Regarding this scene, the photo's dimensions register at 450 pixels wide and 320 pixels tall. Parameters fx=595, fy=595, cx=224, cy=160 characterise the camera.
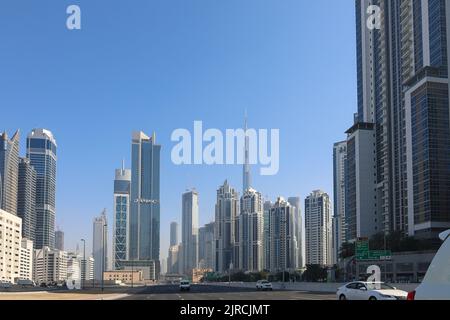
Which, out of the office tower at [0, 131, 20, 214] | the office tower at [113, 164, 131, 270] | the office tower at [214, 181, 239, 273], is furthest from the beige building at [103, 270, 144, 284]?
the office tower at [0, 131, 20, 214]

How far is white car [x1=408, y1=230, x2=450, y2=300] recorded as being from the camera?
482cm

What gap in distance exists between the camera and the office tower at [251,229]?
18088cm

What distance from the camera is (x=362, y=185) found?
169000 mm

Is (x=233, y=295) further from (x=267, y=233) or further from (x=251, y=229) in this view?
(x=267, y=233)

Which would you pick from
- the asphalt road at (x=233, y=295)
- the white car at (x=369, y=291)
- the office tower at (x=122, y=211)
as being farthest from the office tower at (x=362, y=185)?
the white car at (x=369, y=291)

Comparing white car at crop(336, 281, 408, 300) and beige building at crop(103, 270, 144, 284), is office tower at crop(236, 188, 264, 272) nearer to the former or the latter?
beige building at crop(103, 270, 144, 284)

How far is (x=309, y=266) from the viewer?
157 metres

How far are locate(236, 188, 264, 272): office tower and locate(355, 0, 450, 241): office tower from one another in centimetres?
3645

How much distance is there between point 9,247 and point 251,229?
71963 mm

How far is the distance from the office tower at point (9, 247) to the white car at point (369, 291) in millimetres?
135631

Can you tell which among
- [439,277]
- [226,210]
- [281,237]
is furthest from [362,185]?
[439,277]
